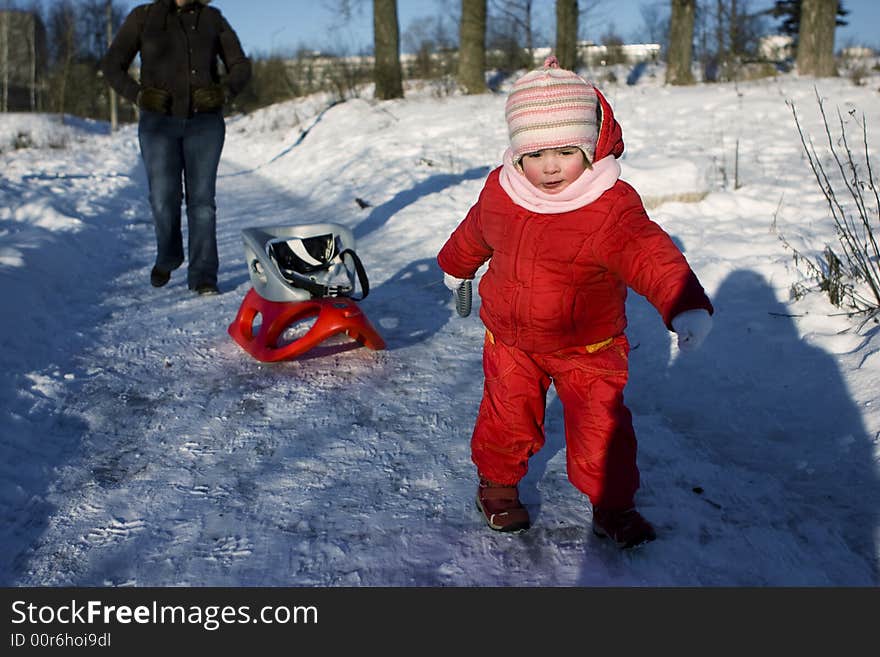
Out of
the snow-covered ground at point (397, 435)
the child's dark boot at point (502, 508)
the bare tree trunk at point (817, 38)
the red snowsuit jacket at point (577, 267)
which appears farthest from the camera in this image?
the bare tree trunk at point (817, 38)

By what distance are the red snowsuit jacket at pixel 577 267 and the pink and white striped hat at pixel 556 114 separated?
6 cm

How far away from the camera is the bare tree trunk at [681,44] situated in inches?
584

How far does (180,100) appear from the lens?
14.8 ft

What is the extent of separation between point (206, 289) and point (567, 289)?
3.21m

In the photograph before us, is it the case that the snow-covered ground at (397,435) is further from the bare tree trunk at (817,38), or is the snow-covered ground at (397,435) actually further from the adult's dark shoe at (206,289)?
the bare tree trunk at (817,38)

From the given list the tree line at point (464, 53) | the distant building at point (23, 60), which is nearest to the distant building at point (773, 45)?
the tree line at point (464, 53)

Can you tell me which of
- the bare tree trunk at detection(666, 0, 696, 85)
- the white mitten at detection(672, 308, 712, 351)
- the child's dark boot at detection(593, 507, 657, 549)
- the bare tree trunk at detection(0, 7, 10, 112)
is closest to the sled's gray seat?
the child's dark boot at detection(593, 507, 657, 549)

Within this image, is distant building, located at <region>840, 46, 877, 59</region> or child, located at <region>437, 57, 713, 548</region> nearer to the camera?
child, located at <region>437, 57, 713, 548</region>

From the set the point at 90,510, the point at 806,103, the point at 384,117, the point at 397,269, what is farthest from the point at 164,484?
the point at 384,117

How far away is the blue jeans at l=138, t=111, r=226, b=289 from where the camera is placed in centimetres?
455

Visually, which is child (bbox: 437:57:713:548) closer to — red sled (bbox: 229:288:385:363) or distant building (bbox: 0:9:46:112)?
red sled (bbox: 229:288:385:363)

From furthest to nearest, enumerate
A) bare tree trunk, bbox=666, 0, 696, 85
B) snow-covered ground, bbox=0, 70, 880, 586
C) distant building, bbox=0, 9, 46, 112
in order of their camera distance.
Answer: distant building, bbox=0, 9, 46, 112
bare tree trunk, bbox=666, 0, 696, 85
snow-covered ground, bbox=0, 70, 880, 586

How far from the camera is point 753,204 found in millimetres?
5699

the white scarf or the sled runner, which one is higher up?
the white scarf
